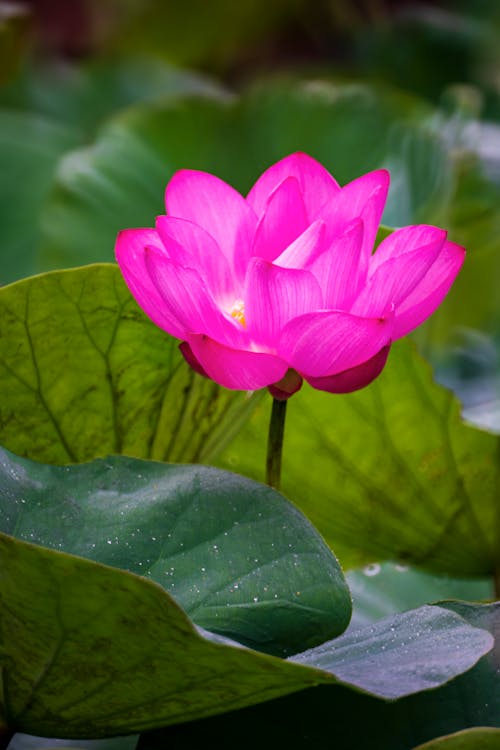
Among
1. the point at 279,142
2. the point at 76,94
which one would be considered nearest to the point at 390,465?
the point at 279,142

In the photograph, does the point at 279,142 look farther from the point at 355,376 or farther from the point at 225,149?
the point at 355,376

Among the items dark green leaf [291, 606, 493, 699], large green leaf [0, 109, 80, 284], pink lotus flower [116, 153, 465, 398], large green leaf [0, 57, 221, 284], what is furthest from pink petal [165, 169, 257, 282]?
large green leaf [0, 57, 221, 284]

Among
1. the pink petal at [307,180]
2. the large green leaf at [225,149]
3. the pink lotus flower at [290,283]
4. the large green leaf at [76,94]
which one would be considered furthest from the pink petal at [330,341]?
the large green leaf at [76,94]

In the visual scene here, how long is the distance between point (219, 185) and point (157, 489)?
0.57ft

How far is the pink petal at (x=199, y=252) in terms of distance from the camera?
0.55 m

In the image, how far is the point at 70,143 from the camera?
1.71 meters

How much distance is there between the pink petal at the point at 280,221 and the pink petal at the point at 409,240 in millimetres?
57

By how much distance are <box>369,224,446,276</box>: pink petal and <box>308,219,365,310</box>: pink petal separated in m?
0.02

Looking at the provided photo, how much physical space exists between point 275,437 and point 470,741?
0.18m

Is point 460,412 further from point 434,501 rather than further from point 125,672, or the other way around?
point 125,672

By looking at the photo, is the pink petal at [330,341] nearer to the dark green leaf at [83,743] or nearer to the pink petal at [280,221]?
the pink petal at [280,221]

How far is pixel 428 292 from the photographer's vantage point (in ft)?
1.83

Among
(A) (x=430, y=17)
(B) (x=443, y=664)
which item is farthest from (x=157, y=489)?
(A) (x=430, y=17)

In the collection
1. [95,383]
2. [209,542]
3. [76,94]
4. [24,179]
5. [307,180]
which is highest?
[76,94]
